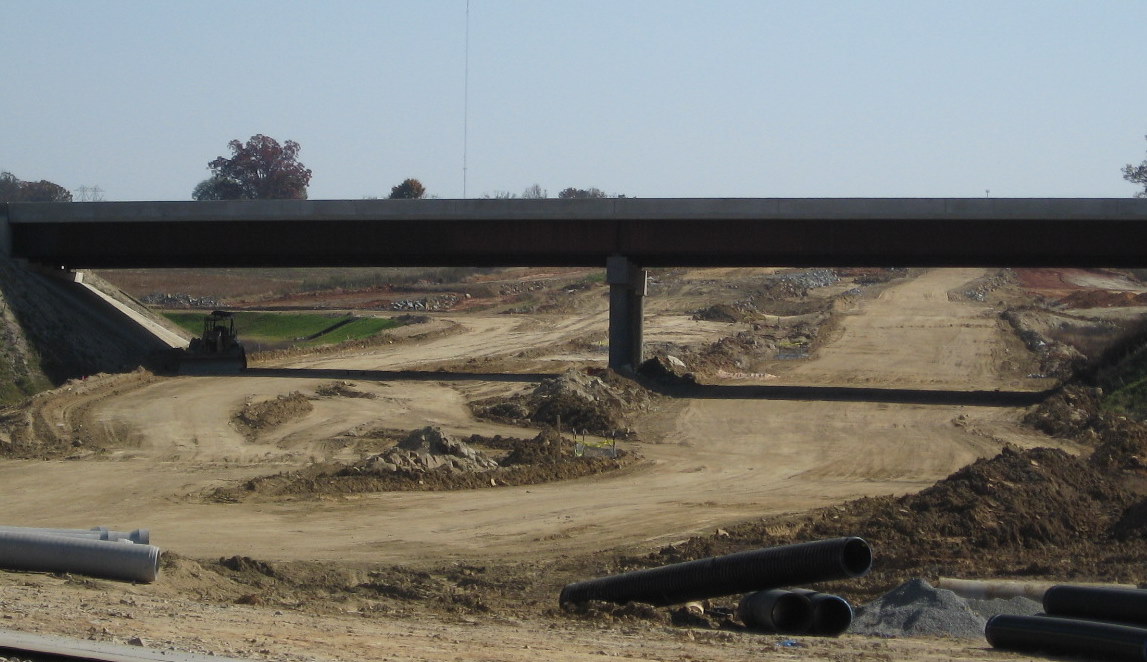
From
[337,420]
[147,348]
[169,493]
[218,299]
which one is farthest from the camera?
[218,299]

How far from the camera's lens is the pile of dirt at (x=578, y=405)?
32.8 meters

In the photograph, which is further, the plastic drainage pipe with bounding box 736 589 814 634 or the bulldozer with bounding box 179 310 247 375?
the bulldozer with bounding box 179 310 247 375

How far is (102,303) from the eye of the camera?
5003 centimetres

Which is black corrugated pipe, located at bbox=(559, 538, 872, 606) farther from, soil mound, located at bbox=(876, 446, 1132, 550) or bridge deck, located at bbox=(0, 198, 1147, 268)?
bridge deck, located at bbox=(0, 198, 1147, 268)

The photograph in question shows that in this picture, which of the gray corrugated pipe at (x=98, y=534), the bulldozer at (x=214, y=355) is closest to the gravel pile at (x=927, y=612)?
the gray corrugated pipe at (x=98, y=534)

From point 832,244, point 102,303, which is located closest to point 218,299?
point 102,303

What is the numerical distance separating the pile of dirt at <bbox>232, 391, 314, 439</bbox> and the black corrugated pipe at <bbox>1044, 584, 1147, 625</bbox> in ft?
74.5

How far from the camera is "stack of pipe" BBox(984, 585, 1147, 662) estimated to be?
11336mm

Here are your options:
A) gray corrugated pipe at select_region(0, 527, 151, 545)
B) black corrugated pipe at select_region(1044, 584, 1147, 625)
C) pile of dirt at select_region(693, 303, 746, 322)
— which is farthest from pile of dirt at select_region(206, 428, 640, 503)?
pile of dirt at select_region(693, 303, 746, 322)

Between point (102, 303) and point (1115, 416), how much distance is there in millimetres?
38673

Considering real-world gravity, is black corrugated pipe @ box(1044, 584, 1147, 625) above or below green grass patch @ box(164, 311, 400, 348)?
above

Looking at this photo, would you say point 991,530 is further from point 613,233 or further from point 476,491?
point 613,233

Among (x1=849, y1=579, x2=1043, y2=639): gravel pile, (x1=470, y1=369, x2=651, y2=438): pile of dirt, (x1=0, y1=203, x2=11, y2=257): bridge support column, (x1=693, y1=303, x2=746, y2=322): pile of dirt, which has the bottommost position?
(x1=470, y1=369, x2=651, y2=438): pile of dirt

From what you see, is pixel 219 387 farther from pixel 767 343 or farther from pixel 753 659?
pixel 753 659
